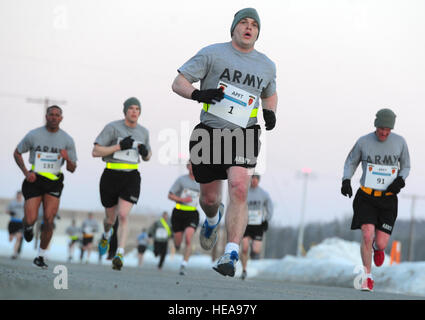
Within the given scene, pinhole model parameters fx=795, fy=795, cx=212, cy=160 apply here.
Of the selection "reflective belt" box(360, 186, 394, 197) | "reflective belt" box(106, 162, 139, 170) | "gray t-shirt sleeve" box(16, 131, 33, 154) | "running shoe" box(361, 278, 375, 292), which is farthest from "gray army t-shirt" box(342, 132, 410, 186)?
"gray t-shirt sleeve" box(16, 131, 33, 154)

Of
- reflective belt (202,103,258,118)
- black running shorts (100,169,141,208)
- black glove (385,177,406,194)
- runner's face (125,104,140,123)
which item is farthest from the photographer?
runner's face (125,104,140,123)

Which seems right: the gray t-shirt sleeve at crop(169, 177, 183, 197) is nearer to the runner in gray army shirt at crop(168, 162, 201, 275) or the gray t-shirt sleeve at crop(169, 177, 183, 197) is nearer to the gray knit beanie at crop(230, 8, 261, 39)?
the runner in gray army shirt at crop(168, 162, 201, 275)

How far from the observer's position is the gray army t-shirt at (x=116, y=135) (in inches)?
443

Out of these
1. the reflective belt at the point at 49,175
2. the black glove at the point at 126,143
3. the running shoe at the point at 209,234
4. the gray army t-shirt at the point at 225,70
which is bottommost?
the running shoe at the point at 209,234

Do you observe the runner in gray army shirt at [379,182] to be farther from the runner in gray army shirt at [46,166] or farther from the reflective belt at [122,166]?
the runner in gray army shirt at [46,166]

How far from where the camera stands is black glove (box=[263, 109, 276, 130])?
7.12m

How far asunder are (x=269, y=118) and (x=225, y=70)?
23.2 inches

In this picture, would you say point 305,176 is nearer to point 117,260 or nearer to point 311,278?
point 311,278

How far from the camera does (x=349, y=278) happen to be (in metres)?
16.0

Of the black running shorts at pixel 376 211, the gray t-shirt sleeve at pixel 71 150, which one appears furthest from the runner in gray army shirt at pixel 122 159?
the black running shorts at pixel 376 211

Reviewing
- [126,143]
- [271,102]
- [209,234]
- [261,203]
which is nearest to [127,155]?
[126,143]

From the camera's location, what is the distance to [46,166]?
10.6m

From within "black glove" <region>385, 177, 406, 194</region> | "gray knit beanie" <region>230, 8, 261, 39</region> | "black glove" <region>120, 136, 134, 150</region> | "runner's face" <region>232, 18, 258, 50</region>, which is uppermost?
"gray knit beanie" <region>230, 8, 261, 39</region>

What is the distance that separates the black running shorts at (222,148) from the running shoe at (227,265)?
Answer: 3.19 ft
